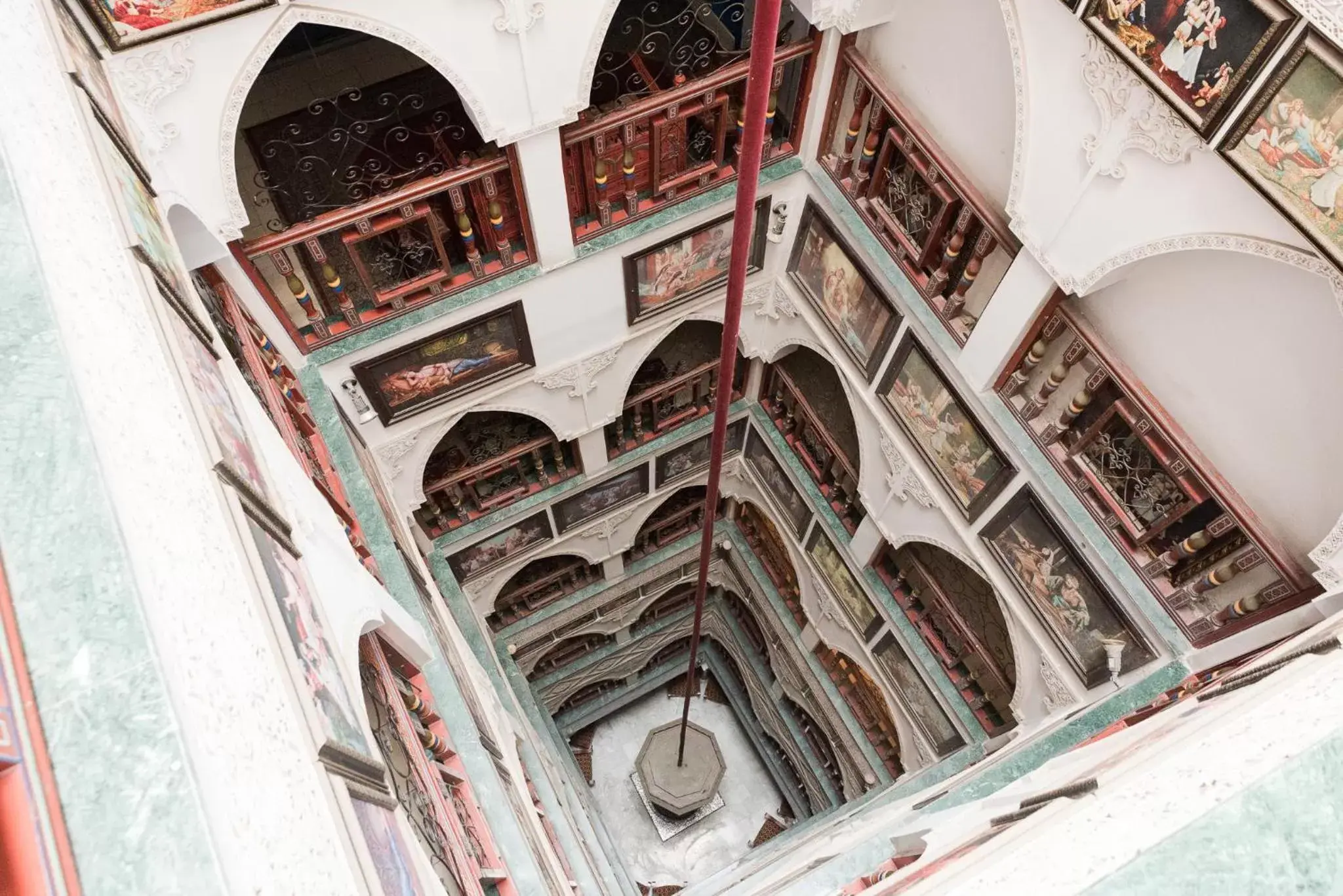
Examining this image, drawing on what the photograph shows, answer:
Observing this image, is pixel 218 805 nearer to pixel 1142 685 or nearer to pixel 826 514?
pixel 1142 685

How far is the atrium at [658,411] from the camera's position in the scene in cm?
→ 206

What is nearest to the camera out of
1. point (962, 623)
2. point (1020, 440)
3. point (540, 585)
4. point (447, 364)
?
point (1020, 440)

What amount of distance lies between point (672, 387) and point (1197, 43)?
6.45 meters

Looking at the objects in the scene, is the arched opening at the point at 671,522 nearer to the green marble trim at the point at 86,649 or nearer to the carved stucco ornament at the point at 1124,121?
the carved stucco ornament at the point at 1124,121

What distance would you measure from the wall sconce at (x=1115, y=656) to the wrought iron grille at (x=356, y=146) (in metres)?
6.04

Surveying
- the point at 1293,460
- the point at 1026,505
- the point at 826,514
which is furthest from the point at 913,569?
the point at 1293,460


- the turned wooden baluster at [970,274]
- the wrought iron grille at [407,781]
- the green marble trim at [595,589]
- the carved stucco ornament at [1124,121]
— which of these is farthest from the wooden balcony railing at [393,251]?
the green marble trim at [595,589]

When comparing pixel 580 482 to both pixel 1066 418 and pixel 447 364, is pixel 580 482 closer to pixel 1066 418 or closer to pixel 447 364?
pixel 447 364

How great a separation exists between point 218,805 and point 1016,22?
5305 mm

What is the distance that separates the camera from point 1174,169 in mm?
4367

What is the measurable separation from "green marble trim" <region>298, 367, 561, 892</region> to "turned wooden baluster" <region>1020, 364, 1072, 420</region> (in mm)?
4492

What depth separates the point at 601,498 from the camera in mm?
10766

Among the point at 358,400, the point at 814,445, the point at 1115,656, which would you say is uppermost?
the point at 358,400

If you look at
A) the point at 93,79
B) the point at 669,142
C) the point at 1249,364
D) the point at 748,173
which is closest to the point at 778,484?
the point at 669,142
